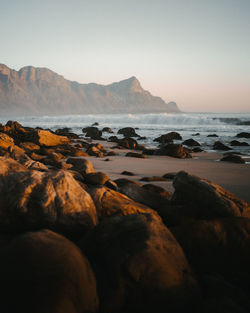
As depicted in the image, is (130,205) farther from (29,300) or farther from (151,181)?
(151,181)

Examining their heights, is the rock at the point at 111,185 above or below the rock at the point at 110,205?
below

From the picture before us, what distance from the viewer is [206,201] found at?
99.5 inches

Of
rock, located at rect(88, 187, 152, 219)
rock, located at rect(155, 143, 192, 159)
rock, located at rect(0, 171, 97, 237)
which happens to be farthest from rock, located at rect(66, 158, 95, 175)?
rock, located at rect(155, 143, 192, 159)

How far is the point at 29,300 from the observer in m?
1.19

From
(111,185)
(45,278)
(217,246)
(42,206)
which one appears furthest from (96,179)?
(45,278)

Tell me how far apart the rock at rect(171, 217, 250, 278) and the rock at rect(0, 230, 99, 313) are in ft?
2.81

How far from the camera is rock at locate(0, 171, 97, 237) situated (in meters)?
1.88

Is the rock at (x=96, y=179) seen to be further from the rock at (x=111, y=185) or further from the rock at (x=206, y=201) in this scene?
the rock at (x=206, y=201)

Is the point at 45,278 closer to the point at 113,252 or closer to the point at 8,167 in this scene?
the point at 113,252

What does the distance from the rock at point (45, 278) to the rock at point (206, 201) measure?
4.41 ft

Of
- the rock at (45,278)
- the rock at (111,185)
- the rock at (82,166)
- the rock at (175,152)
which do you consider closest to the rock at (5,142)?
the rock at (82,166)

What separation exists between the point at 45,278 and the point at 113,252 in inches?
18.1

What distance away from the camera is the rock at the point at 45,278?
1196 mm

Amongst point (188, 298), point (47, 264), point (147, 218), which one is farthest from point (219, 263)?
point (47, 264)
